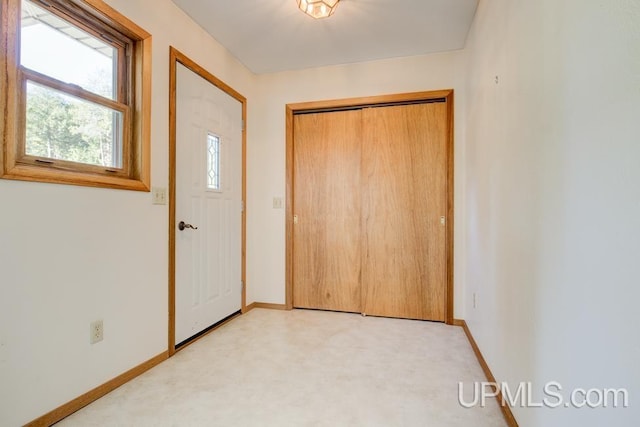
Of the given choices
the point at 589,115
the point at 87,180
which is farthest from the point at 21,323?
the point at 589,115

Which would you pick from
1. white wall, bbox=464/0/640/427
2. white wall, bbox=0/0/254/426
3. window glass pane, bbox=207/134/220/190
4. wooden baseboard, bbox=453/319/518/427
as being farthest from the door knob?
wooden baseboard, bbox=453/319/518/427

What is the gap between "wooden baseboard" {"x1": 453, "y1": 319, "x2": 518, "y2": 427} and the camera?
4.54 ft

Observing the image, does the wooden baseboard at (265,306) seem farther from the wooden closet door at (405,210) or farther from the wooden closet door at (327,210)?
the wooden closet door at (405,210)

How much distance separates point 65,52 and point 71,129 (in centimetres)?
39

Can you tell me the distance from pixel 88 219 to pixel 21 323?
0.52m

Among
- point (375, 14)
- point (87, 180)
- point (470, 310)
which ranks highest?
point (375, 14)

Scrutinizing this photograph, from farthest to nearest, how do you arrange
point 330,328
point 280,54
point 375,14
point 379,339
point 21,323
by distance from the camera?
point 280,54
point 330,328
point 379,339
point 375,14
point 21,323

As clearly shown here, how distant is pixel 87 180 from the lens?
155cm

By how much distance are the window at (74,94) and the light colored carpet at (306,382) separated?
117cm

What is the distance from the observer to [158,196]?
2006 mm

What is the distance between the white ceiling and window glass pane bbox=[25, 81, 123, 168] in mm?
1061

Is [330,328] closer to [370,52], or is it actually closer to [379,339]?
[379,339]

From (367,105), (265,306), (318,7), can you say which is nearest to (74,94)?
(318,7)

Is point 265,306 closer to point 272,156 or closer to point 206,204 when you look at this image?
point 206,204
